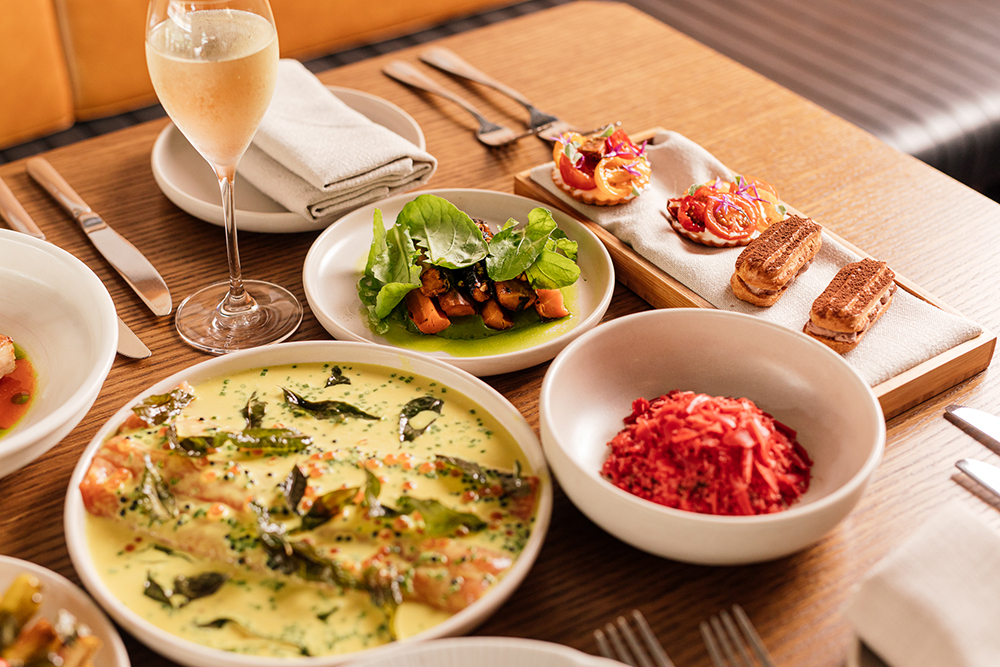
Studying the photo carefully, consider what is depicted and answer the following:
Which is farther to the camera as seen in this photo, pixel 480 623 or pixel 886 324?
pixel 886 324

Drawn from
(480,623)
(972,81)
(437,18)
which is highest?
(480,623)

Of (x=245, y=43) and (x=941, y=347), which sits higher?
(x=245, y=43)

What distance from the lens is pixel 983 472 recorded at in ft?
3.15

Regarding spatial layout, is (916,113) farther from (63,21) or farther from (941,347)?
(63,21)

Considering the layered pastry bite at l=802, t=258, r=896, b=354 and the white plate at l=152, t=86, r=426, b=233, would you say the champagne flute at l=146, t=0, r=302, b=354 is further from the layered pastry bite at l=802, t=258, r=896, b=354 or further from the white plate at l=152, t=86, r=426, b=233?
the layered pastry bite at l=802, t=258, r=896, b=354

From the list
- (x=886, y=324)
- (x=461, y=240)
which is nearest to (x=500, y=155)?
(x=461, y=240)

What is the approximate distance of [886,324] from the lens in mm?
1135

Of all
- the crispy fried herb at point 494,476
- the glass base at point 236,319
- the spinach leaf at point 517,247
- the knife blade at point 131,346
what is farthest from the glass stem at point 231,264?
the crispy fried herb at point 494,476

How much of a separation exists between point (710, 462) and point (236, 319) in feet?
2.32

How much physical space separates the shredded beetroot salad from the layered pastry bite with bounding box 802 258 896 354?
23 cm

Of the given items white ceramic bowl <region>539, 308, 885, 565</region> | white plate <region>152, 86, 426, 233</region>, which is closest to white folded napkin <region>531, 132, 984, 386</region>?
white ceramic bowl <region>539, 308, 885, 565</region>

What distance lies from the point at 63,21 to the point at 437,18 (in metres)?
1.34

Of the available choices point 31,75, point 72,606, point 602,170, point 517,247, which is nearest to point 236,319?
point 517,247

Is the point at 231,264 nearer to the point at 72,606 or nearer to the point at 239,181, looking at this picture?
the point at 239,181
